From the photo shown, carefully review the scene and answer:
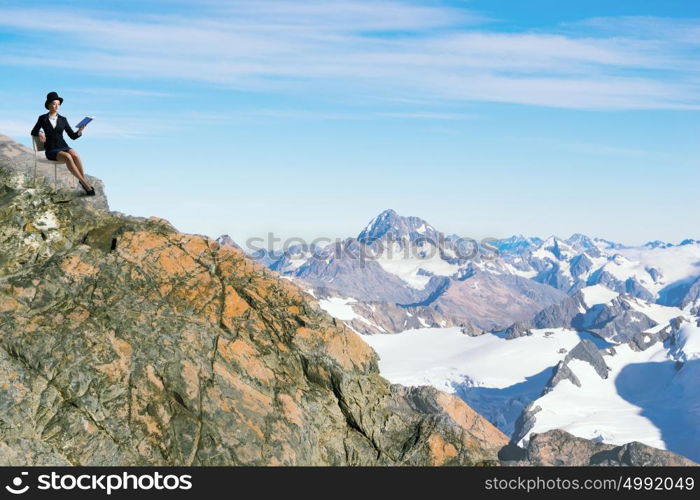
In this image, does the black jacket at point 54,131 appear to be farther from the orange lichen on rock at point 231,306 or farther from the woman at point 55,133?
the orange lichen on rock at point 231,306

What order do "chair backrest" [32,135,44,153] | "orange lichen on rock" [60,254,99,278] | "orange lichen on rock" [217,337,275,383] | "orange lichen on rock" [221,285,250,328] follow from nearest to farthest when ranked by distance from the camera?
"orange lichen on rock" [217,337,275,383] → "orange lichen on rock" [60,254,99,278] → "orange lichen on rock" [221,285,250,328] → "chair backrest" [32,135,44,153]

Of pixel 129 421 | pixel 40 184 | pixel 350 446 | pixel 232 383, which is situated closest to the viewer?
pixel 129 421

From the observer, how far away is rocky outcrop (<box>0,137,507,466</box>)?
28.1m

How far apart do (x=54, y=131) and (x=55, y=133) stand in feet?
0.37

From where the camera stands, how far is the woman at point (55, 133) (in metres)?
32.9

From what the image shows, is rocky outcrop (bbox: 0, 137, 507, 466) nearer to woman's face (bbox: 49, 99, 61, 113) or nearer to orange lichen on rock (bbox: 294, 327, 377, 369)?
orange lichen on rock (bbox: 294, 327, 377, 369)

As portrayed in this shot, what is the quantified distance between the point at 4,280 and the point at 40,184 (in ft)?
21.2

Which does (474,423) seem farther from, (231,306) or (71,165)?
(71,165)

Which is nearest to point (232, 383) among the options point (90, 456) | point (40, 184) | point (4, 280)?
point (90, 456)

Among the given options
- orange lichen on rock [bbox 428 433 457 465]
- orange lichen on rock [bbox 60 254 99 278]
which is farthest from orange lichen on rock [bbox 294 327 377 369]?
orange lichen on rock [bbox 60 254 99 278]

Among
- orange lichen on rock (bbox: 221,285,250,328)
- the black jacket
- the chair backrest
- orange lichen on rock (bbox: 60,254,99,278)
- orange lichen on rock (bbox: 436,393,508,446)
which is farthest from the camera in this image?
orange lichen on rock (bbox: 436,393,508,446)

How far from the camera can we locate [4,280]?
102 feet

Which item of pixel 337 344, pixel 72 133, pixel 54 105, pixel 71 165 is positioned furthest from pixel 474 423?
pixel 54 105
